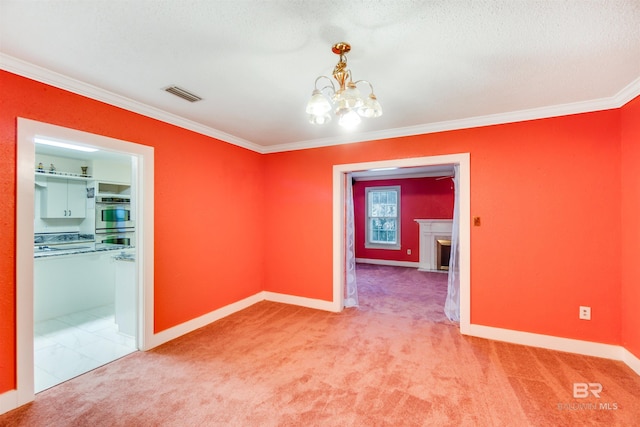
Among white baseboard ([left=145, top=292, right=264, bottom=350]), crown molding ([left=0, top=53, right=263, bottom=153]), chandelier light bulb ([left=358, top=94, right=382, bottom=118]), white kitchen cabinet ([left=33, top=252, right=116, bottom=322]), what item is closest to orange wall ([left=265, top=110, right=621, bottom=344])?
chandelier light bulb ([left=358, top=94, right=382, bottom=118])

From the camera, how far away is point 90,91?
2324 millimetres

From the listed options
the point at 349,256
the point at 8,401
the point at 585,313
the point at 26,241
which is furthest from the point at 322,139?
the point at 8,401

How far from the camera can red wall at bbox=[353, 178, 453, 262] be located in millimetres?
6715

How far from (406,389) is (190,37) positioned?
2830mm

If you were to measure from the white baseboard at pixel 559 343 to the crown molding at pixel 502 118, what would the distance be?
2.19 meters

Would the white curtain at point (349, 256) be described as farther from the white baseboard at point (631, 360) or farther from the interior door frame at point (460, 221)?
the white baseboard at point (631, 360)

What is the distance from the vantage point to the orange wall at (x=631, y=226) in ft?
7.65

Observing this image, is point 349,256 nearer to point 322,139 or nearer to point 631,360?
point 322,139

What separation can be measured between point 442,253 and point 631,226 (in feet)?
13.9

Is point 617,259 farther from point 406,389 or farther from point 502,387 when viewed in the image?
point 406,389

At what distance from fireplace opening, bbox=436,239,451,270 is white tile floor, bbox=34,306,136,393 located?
5.98m

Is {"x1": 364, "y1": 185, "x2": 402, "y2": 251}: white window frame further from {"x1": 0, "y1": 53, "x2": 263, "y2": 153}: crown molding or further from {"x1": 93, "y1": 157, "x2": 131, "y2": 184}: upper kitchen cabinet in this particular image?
{"x1": 93, "y1": 157, "x2": 131, "y2": 184}: upper kitchen cabinet

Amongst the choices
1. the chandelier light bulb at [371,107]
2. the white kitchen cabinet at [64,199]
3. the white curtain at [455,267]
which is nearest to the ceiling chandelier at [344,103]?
the chandelier light bulb at [371,107]

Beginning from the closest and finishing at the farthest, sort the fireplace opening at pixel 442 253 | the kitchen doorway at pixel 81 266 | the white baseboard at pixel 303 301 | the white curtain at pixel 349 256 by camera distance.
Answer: the kitchen doorway at pixel 81 266 < the white baseboard at pixel 303 301 < the white curtain at pixel 349 256 < the fireplace opening at pixel 442 253
